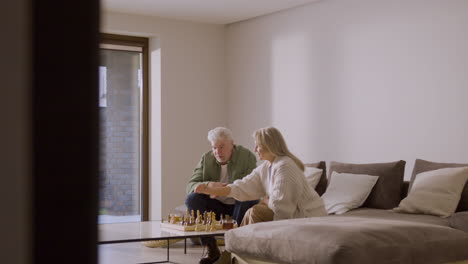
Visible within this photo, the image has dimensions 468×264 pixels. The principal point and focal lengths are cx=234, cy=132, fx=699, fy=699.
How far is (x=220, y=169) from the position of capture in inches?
210

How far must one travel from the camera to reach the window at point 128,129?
773cm

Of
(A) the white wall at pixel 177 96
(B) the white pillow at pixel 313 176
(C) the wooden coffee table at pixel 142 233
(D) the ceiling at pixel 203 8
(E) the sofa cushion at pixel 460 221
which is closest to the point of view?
(C) the wooden coffee table at pixel 142 233

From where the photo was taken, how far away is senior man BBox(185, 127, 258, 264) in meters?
5.13

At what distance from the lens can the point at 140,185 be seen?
25.8 ft

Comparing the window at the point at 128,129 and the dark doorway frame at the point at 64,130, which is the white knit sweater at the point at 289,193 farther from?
the dark doorway frame at the point at 64,130

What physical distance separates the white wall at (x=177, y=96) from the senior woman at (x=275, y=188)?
311 cm

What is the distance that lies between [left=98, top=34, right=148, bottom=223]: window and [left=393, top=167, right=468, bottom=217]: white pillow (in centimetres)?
367

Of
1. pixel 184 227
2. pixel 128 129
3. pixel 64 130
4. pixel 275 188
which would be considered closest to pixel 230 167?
pixel 184 227

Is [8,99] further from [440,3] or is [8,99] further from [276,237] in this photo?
[440,3]

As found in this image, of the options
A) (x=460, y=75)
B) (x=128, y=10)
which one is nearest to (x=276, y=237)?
(x=460, y=75)

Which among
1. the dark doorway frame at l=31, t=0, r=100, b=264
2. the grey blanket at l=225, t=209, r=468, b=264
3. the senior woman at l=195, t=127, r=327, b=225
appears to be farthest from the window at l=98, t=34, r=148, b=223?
the dark doorway frame at l=31, t=0, r=100, b=264

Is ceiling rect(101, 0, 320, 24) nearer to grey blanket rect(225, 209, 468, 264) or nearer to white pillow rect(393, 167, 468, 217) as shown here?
white pillow rect(393, 167, 468, 217)

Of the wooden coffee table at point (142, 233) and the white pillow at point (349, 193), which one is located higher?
the white pillow at point (349, 193)

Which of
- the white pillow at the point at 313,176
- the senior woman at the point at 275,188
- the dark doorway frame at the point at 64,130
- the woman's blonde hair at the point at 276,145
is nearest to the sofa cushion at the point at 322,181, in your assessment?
the white pillow at the point at 313,176
